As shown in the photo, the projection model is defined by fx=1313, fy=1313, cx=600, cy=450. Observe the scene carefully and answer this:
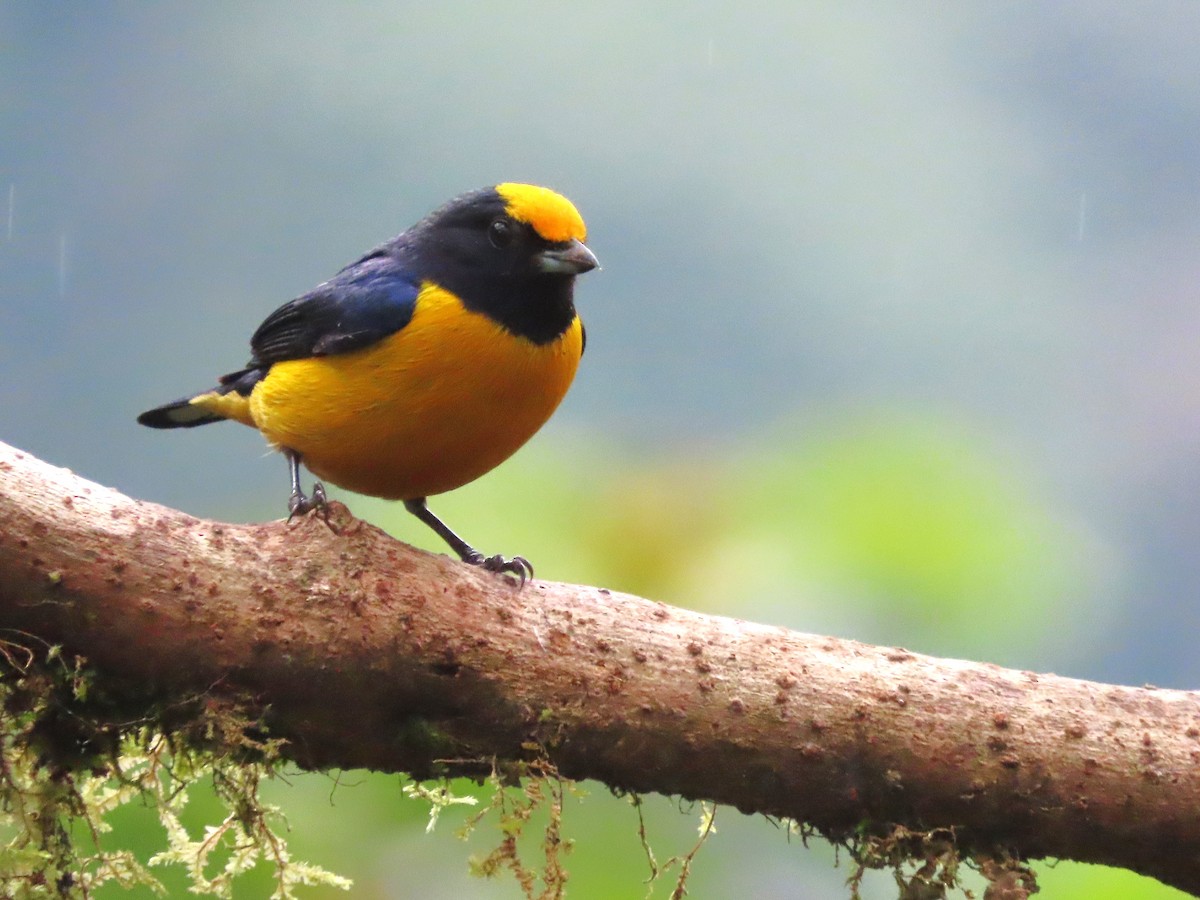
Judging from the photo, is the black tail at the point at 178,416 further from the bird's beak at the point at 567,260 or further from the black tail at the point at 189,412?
the bird's beak at the point at 567,260

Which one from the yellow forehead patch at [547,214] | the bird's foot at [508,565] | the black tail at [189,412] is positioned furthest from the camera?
the black tail at [189,412]

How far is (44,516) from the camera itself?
8.54 feet

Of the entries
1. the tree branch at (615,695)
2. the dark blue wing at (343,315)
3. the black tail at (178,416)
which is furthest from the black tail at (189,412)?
the tree branch at (615,695)

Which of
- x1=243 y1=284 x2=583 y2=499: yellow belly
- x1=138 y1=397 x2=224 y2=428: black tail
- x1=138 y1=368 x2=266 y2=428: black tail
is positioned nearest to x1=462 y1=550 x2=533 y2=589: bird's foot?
x1=243 y1=284 x2=583 y2=499: yellow belly

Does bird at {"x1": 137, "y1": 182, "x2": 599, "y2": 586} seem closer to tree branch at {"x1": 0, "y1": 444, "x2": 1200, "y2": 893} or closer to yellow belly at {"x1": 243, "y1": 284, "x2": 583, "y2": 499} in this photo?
yellow belly at {"x1": 243, "y1": 284, "x2": 583, "y2": 499}

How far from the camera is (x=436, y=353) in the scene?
11.4ft

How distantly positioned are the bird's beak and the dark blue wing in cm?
37

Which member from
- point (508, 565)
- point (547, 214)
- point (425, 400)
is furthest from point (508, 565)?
point (547, 214)

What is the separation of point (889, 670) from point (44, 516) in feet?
5.99

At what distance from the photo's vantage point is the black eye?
3.78 meters

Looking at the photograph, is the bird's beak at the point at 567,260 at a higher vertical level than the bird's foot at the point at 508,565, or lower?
higher

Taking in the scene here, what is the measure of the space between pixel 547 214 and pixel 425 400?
69cm

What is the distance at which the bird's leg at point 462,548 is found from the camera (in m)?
3.52

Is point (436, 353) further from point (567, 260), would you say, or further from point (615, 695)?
point (615, 695)
